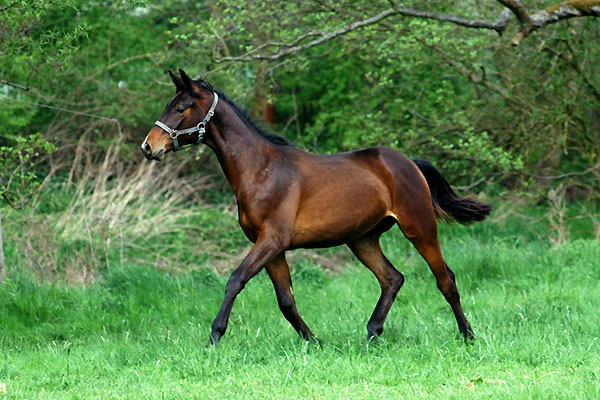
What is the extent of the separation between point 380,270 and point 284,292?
0.99 metres

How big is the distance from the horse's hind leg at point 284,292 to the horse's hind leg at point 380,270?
62 cm

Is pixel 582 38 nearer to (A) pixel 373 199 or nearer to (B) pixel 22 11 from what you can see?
(A) pixel 373 199

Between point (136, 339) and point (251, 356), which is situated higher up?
point (251, 356)

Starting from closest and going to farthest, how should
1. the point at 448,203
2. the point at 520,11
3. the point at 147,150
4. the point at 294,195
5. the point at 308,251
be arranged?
the point at 147,150, the point at 294,195, the point at 448,203, the point at 520,11, the point at 308,251

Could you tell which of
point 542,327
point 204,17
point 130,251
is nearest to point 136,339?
point 542,327

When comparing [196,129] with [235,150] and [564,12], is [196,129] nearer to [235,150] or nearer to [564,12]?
[235,150]

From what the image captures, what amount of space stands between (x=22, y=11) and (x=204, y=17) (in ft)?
29.5

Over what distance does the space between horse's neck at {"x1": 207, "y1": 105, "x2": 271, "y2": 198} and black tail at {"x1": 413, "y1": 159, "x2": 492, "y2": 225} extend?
1653 mm

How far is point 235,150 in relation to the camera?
22.1ft

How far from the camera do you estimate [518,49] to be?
40.9 feet

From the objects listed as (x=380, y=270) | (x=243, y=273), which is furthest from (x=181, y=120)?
(x=380, y=270)

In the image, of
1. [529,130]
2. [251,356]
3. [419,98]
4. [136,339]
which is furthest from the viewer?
[419,98]

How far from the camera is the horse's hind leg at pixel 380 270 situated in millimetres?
7019

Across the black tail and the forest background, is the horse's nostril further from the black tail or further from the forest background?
the black tail
